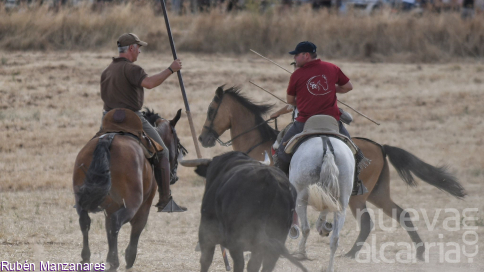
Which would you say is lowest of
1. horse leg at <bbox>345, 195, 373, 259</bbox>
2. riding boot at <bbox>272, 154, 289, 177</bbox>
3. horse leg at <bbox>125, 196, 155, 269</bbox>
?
horse leg at <bbox>345, 195, 373, 259</bbox>

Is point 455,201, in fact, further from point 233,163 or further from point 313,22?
point 313,22

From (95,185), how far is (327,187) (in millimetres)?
2300

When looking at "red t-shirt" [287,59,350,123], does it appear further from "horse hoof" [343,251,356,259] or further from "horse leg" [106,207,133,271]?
"horse leg" [106,207,133,271]

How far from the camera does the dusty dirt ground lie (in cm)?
905

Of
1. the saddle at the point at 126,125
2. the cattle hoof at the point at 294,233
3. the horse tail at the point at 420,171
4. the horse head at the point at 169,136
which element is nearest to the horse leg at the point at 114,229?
the saddle at the point at 126,125

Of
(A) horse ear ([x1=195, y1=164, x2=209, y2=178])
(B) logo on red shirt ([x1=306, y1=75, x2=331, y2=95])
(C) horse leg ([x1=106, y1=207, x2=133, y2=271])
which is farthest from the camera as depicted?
(B) logo on red shirt ([x1=306, y1=75, x2=331, y2=95])

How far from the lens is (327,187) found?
7367mm

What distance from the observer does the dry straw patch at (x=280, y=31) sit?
2175 cm

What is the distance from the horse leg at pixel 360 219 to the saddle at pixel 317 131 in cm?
157

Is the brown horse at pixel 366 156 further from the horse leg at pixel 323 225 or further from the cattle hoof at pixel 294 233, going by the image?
the cattle hoof at pixel 294 233

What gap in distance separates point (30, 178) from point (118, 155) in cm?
684

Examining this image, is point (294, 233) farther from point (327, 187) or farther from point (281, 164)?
point (281, 164)

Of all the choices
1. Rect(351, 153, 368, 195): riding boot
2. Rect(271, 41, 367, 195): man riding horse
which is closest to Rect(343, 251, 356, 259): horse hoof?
Rect(351, 153, 368, 195): riding boot

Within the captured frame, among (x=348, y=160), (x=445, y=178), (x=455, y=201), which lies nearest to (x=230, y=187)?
(x=348, y=160)
